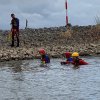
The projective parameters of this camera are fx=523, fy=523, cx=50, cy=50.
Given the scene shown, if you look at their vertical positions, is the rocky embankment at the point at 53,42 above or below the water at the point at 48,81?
above

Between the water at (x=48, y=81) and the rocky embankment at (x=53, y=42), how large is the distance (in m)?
2.34

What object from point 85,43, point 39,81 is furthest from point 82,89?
Result: point 85,43

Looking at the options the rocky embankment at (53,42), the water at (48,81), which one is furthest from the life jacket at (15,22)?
the water at (48,81)

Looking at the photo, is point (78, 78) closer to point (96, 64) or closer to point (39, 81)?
point (39, 81)

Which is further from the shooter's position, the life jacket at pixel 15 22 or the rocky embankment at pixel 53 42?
the life jacket at pixel 15 22

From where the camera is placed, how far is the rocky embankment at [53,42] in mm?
31734

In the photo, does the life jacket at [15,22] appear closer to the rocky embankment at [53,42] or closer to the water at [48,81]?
the rocky embankment at [53,42]

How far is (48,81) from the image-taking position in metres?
22.1

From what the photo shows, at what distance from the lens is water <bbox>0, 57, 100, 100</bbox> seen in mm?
18641

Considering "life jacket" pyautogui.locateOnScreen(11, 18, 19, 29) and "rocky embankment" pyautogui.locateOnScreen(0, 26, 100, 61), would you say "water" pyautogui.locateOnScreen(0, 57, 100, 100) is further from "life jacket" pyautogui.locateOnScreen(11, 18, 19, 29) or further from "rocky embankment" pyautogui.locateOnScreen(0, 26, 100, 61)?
"life jacket" pyautogui.locateOnScreen(11, 18, 19, 29)

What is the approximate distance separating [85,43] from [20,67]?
33.7 ft

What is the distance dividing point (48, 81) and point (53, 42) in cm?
1510

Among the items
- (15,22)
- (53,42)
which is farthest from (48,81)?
(53,42)

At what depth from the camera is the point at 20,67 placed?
27.2 m
